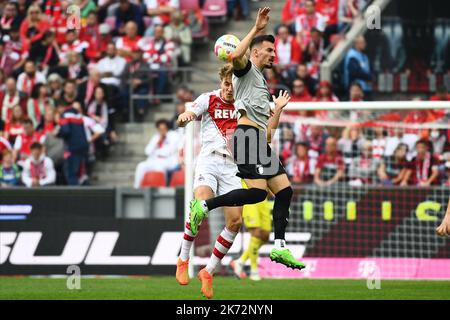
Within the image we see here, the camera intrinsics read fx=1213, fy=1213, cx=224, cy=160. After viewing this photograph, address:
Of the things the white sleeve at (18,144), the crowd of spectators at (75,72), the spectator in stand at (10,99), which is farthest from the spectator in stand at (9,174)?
the spectator in stand at (10,99)

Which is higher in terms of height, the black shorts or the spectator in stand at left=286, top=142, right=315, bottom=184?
the black shorts

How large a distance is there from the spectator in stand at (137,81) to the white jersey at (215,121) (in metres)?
10.1

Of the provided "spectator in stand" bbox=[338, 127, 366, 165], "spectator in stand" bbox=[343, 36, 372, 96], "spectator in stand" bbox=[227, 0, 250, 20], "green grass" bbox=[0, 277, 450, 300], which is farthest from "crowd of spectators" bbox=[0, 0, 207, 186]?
"green grass" bbox=[0, 277, 450, 300]

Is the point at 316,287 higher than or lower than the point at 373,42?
lower

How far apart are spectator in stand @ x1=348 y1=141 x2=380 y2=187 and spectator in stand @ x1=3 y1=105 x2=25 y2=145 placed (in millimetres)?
6752

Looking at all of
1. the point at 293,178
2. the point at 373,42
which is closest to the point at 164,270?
the point at 293,178

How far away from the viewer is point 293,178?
21.0m

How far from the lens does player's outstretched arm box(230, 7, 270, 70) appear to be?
12.0m

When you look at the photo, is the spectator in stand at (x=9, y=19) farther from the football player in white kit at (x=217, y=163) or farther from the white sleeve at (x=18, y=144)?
the football player in white kit at (x=217, y=163)

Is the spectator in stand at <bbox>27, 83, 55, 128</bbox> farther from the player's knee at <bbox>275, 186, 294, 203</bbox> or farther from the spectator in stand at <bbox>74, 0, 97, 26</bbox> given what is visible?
the player's knee at <bbox>275, 186, 294, 203</bbox>

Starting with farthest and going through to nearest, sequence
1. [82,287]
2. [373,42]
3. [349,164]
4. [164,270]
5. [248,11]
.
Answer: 1. [248,11]
2. [373,42]
3. [349,164]
4. [164,270]
5. [82,287]

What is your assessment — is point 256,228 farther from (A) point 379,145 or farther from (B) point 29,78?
(B) point 29,78

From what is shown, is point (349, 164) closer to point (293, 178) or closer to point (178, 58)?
point (293, 178)

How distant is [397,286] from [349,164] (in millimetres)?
5417
